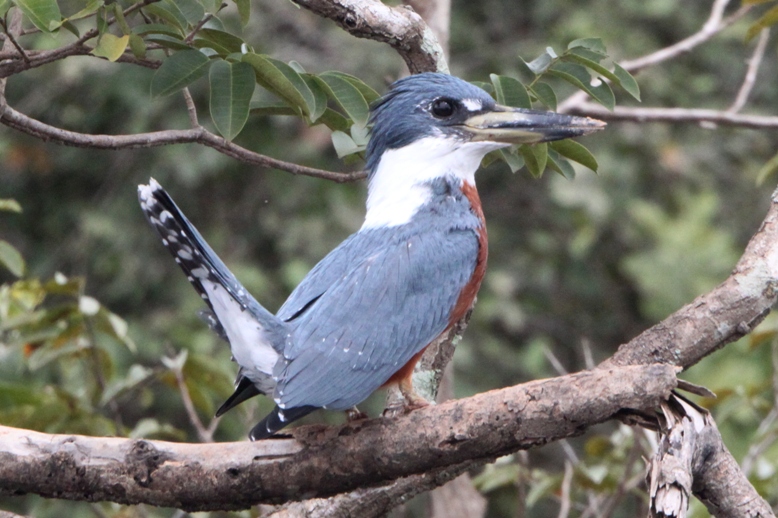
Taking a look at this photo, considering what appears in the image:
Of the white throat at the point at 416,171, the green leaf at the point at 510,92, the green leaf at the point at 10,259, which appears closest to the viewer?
the green leaf at the point at 510,92

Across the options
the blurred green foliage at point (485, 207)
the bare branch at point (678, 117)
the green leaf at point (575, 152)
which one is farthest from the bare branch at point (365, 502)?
the blurred green foliage at point (485, 207)

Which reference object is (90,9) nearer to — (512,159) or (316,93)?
(316,93)

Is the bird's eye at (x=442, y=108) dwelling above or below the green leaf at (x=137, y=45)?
above

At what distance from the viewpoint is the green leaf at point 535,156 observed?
2.92 meters

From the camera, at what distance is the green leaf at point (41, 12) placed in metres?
2.17

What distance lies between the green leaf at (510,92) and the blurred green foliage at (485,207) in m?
3.02

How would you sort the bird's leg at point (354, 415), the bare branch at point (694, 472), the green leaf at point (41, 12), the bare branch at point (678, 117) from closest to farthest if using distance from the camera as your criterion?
the bare branch at point (694, 472) → the green leaf at point (41, 12) → the bird's leg at point (354, 415) → the bare branch at point (678, 117)

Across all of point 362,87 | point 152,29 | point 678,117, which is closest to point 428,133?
point 362,87

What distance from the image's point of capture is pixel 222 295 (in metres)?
2.56

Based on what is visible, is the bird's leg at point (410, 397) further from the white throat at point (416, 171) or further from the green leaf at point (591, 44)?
the green leaf at point (591, 44)

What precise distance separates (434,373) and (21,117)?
1.51 m

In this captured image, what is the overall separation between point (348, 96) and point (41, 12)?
87cm

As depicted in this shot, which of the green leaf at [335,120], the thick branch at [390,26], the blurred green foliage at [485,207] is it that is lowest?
the green leaf at [335,120]

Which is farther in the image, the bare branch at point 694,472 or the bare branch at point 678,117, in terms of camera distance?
the bare branch at point 678,117
